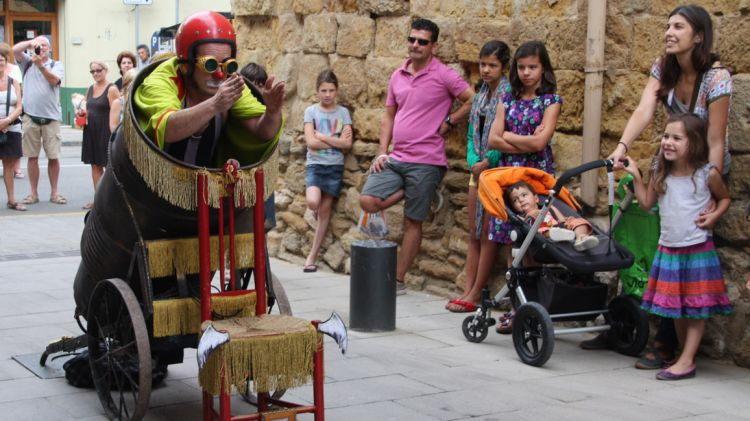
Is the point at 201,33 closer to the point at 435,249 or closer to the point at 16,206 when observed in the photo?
the point at 435,249

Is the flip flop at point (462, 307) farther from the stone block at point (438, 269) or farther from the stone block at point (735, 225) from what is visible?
the stone block at point (735, 225)

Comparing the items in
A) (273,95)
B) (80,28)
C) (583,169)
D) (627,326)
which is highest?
(80,28)

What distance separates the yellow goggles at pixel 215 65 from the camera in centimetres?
511

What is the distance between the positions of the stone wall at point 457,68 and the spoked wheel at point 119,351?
3.52 meters

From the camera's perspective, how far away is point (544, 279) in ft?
22.8

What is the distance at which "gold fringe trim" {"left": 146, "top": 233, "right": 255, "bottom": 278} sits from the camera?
5.30 meters

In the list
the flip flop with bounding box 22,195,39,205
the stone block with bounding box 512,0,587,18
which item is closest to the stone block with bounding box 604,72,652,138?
the stone block with bounding box 512,0,587,18

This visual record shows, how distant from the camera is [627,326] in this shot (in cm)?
705

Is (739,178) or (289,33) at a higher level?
(289,33)

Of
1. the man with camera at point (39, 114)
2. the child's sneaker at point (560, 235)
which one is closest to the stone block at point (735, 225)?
the child's sneaker at point (560, 235)

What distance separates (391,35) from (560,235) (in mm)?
3226

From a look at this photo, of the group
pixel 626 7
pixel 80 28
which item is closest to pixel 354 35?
pixel 626 7

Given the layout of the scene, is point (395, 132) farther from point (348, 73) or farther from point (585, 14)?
point (585, 14)

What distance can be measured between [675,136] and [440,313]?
2.60 meters
